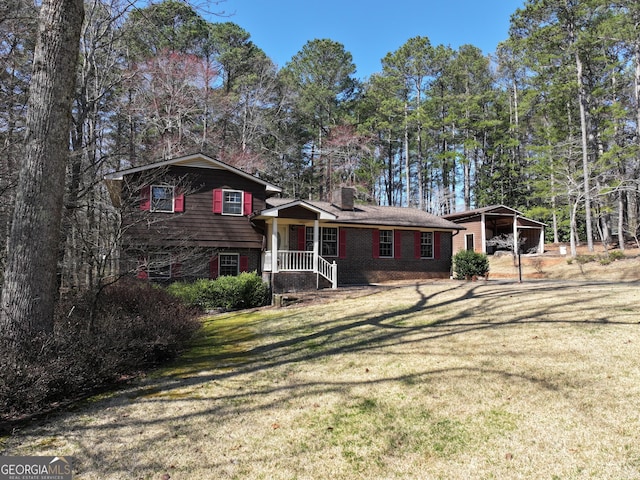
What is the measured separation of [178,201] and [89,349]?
10300 mm

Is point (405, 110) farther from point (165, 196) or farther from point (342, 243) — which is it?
point (165, 196)

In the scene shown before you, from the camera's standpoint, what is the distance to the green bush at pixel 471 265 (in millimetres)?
17203

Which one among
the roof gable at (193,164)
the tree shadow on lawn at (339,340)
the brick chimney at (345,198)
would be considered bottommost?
the tree shadow on lawn at (339,340)

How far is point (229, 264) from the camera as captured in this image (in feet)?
51.2

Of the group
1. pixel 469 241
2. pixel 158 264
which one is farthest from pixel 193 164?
pixel 469 241

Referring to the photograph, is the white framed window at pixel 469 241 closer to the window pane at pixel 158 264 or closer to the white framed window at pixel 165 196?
the white framed window at pixel 165 196

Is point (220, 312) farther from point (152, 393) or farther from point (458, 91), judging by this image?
point (458, 91)

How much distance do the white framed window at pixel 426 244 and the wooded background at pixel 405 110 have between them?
8686 mm

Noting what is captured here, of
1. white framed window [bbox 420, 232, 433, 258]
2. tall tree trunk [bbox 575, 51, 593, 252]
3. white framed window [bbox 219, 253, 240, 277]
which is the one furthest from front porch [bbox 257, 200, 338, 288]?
tall tree trunk [bbox 575, 51, 593, 252]

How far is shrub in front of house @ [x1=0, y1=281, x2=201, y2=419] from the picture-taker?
4023 mm

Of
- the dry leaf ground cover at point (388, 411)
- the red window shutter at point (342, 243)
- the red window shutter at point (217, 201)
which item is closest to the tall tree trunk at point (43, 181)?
the dry leaf ground cover at point (388, 411)

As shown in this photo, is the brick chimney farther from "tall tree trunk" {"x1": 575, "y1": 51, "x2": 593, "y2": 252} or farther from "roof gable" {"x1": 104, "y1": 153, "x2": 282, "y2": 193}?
"tall tree trunk" {"x1": 575, "y1": 51, "x2": 593, "y2": 252}

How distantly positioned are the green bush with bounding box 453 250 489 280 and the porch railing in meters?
6.44

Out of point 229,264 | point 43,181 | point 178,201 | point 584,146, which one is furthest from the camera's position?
point 584,146
